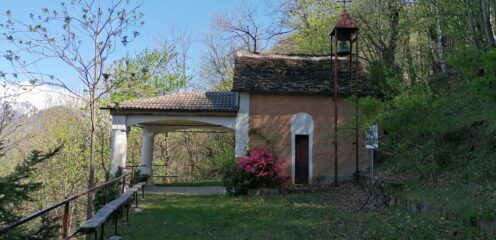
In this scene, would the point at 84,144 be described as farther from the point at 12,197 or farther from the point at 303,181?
the point at 12,197

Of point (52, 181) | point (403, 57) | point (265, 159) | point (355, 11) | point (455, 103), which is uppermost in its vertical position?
point (355, 11)

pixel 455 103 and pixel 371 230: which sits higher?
pixel 455 103

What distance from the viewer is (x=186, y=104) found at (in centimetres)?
1526

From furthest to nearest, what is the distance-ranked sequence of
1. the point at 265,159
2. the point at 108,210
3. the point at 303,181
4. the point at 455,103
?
the point at 303,181, the point at 265,159, the point at 455,103, the point at 108,210

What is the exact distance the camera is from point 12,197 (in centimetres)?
576

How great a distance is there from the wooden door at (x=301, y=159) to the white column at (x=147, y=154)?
671 centimetres

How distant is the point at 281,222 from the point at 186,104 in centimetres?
784

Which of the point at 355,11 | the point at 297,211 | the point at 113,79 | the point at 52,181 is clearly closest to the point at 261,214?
the point at 297,211

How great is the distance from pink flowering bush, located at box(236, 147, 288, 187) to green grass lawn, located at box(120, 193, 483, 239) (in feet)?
5.23

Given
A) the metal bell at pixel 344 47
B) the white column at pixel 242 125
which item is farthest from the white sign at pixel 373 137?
the white column at pixel 242 125

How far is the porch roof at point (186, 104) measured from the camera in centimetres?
1480

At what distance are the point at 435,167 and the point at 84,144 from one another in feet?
64.1

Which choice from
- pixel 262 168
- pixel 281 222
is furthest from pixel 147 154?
pixel 281 222

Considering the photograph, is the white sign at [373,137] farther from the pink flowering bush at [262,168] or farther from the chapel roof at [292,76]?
the pink flowering bush at [262,168]
